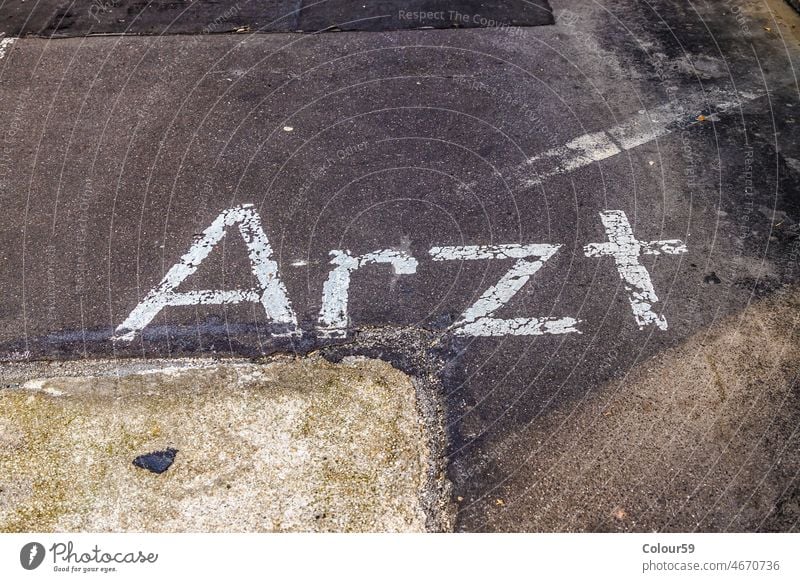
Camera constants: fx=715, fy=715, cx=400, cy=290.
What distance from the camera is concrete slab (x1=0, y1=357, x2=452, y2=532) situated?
312cm

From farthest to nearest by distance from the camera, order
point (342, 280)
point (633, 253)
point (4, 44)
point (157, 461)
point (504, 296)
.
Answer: point (4, 44) → point (633, 253) → point (342, 280) → point (504, 296) → point (157, 461)

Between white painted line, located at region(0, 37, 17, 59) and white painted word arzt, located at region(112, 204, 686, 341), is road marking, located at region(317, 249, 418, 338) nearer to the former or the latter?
white painted word arzt, located at region(112, 204, 686, 341)

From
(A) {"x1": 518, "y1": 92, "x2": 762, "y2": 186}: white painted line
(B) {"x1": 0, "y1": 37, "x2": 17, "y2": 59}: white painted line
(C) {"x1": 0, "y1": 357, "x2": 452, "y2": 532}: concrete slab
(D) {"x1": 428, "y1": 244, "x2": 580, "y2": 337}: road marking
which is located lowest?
(C) {"x1": 0, "y1": 357, "x2": 452, "y2": 532}: concrete slab

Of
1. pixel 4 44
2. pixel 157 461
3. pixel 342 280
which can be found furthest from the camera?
pixel 4 44

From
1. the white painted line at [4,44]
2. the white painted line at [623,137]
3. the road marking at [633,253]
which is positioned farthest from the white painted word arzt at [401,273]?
the white painted line at [4,44]

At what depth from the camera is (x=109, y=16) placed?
7.29 metres

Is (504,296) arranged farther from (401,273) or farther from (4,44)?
(4,44)

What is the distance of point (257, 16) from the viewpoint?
7176mm

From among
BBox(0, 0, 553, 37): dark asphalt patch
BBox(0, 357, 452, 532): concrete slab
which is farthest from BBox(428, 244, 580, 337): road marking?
BBox(0, 0, 553, 37): dark asphalt patch

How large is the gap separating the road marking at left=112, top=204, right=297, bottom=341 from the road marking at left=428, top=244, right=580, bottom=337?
0.98 m

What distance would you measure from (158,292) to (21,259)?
3.35 ft

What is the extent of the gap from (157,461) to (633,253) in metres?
2.98

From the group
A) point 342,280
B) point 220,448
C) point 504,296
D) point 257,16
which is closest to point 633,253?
point 504,296

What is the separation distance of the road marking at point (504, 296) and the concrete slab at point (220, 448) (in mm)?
588
